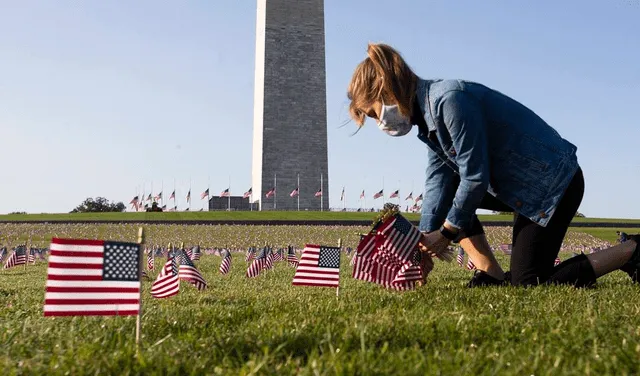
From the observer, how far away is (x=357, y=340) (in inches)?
122

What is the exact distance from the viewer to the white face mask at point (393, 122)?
4766 millimetres

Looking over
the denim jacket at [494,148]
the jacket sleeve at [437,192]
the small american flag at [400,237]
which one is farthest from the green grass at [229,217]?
the denim jacket at [494,148]

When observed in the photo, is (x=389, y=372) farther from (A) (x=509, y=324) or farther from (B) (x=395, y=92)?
(B) (x=395, y=92)

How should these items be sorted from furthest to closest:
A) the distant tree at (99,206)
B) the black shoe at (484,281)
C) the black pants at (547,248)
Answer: the distant tree at (99,206) < the black shoe at (484,281) < the black pants at (547,248)

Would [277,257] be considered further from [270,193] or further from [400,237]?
[270,193]

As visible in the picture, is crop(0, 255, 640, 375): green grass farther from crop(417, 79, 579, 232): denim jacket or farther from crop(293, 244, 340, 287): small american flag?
crop(293, 244, 340, 287): small american flag

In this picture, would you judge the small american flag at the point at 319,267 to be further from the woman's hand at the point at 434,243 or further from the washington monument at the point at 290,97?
the washington monument at the point at 290,97

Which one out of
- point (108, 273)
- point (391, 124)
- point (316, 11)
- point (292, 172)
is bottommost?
point (108, 273)

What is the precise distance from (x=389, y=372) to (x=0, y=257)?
56.9 feet

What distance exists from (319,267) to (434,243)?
1666 mm

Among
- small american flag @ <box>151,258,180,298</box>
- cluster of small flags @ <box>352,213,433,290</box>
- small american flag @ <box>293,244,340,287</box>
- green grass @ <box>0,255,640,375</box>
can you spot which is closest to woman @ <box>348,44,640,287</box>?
cluster of small flags @ <box>352,213,433,290</box>

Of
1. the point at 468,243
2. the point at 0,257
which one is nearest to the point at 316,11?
the point at 0,257

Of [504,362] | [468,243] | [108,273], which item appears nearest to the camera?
[504,362]

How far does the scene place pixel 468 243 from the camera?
6.21 metres
